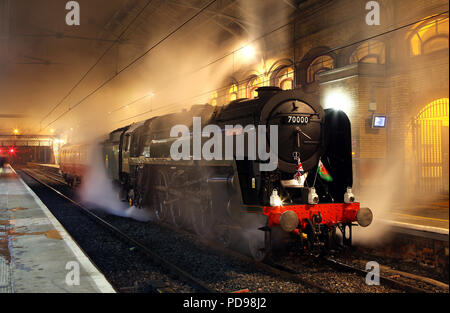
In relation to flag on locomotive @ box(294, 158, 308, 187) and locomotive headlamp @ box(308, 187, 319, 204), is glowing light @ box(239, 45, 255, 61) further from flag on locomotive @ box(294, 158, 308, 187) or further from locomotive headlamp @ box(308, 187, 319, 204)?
locomotive headlamp @ box(308, 187, 319, 204)

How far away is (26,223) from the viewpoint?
27.9 feet

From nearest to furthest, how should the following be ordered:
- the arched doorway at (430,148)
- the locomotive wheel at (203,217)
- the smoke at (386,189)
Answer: the locomotive wheel at (203,217) < the smoke at (386,189) < the arched doorway at (430,148)

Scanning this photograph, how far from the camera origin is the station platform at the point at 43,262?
423cm

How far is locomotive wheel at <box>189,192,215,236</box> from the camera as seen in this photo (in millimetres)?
7227

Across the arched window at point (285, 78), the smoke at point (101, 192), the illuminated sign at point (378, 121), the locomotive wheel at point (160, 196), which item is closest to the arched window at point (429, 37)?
the illuminated sign at point (378, 121)

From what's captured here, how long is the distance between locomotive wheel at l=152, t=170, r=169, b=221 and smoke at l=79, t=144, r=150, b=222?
0.84 m

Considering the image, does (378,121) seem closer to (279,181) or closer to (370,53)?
(370,53)

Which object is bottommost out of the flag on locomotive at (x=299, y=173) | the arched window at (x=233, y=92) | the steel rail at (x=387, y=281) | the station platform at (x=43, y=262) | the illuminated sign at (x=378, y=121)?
the steel rail at (x=387, y=281)

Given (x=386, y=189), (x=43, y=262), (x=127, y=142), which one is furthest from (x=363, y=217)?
(x=127, y=142)

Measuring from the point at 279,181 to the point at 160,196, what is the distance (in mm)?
4477

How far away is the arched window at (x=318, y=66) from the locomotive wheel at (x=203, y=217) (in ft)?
27.1

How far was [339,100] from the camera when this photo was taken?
503 inches

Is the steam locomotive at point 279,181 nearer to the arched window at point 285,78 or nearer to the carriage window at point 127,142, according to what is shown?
the carriage window at point 127,142

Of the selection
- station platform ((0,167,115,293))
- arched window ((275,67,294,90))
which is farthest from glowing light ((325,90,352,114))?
station platform ((0,167,115,293))
